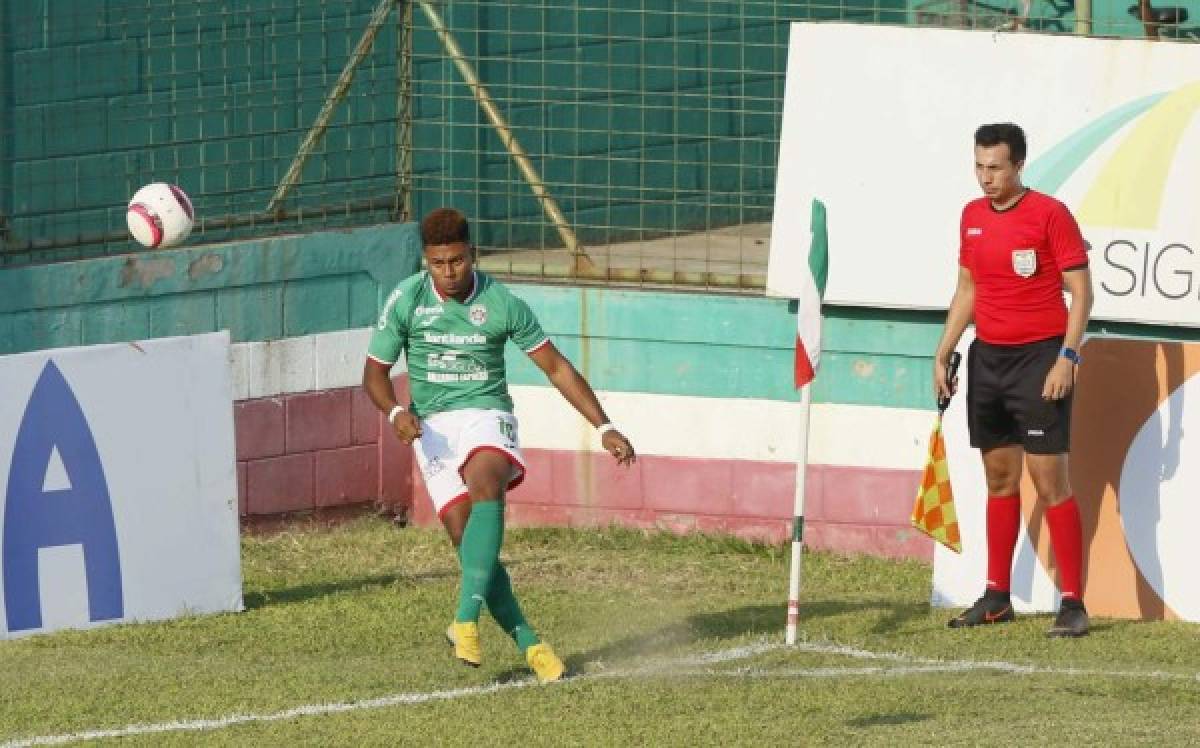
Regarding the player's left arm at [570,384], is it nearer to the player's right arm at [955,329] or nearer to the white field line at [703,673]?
the white field line at [703,673]

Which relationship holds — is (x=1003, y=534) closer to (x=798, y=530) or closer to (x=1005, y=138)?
(x=798, y=530)

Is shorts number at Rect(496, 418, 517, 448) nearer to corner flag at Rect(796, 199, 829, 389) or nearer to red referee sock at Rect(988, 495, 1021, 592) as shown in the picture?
corner flag at Rect(796, 199, 829, 389)

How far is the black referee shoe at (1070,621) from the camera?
10281 mm

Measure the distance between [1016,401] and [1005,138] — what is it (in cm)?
109

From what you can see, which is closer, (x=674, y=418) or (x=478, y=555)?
(x=478, y=555)

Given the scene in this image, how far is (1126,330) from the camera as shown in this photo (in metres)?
12.1

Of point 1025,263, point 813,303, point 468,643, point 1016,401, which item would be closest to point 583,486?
point 1016,401

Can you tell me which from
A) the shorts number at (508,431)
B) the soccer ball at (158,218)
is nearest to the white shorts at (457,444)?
the shorts number at (508,431)

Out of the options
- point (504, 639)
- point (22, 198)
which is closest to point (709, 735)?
point (504, 639)

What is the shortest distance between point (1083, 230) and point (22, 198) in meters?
5.17

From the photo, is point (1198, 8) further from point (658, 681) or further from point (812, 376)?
point (658, 681)

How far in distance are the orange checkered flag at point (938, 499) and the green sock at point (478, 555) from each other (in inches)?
85.4

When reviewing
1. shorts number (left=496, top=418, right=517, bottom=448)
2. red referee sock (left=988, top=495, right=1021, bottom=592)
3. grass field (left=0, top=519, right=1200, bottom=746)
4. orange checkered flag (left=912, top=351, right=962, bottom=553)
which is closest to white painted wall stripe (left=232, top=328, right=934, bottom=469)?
grass field (left=0, top=519, right=1200, bottom=746)

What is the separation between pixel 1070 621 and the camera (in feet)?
33.9
